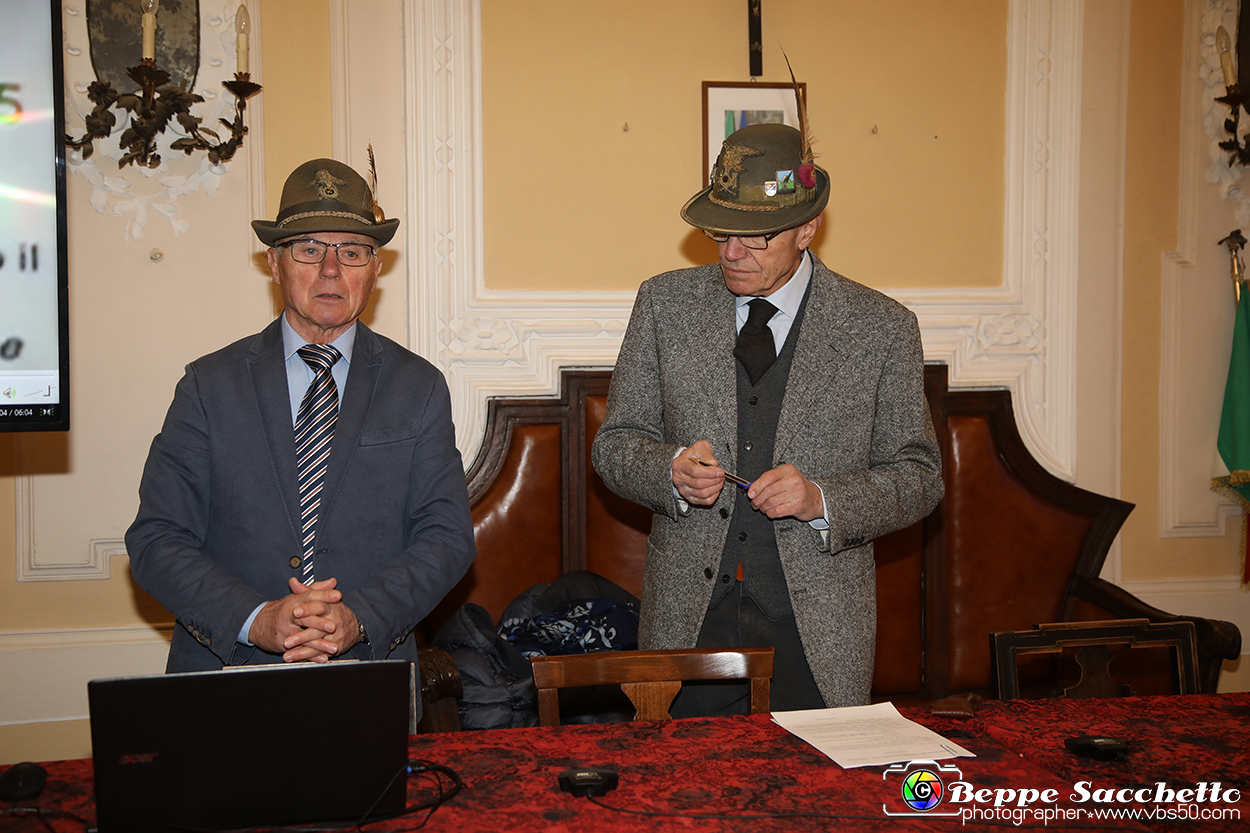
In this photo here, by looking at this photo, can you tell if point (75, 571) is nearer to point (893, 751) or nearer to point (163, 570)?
point (163, 570)

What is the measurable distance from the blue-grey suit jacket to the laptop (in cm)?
62

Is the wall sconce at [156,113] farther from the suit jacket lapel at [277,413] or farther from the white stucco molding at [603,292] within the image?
the suit jacket lapel at [277,413]

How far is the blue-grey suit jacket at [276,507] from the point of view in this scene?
187 centimetres

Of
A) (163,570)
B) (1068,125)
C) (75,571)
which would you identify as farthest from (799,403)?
(75,571)

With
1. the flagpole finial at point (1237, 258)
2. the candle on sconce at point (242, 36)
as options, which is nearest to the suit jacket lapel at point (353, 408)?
the candle on sconce at point (242, 36)

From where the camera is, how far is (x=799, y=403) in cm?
211

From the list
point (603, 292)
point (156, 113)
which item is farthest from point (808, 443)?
point (156, 113)

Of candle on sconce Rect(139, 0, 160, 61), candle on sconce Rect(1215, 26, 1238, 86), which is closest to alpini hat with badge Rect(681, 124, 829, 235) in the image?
candle on sconce Rect(139, 0, 160, 61)

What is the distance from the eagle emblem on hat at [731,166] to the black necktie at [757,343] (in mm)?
267

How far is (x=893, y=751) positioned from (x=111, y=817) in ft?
3.55

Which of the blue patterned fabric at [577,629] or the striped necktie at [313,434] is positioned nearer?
the striped necktie at [313,434]

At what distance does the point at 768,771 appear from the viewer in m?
1.43

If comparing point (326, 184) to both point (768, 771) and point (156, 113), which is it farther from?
point (768, 771)

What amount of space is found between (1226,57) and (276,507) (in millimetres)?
3569
